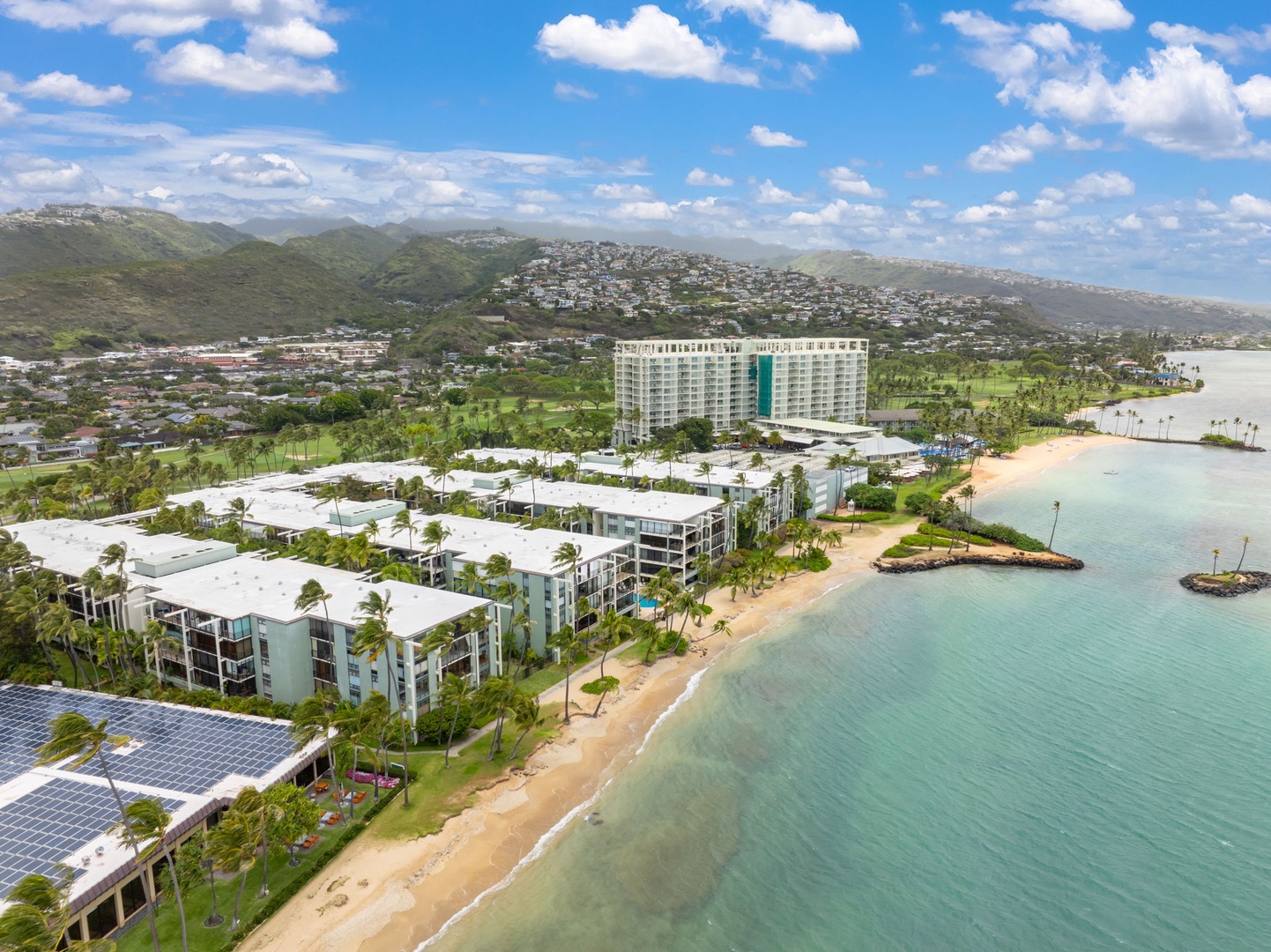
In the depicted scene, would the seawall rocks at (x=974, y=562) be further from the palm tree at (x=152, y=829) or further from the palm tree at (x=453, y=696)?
the palm tree at (x=152, y=829)

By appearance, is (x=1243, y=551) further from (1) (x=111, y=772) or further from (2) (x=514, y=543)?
(1) (x=111, y=772)

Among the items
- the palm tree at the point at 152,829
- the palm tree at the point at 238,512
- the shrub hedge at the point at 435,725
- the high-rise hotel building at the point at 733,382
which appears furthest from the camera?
the high-rise hotel building at the point at 733,382

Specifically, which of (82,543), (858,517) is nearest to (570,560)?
(82,543)

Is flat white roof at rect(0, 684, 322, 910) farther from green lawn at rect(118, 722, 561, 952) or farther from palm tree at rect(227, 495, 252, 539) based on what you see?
palm tree at rect(227, 495, 252, 539)

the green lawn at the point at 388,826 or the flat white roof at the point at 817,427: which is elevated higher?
the flat white roof at the point at 817,427

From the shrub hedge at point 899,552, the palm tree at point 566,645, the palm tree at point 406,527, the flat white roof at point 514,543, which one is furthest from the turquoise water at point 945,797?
the palm tree at point 406,527

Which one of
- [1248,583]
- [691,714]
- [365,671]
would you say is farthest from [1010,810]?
[1248,583]

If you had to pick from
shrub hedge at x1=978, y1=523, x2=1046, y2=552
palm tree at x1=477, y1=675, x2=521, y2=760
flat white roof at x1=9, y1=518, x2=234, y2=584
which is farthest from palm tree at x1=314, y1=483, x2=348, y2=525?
shrub hedge at x1=978, y1=523, x2=1046, y2=552
